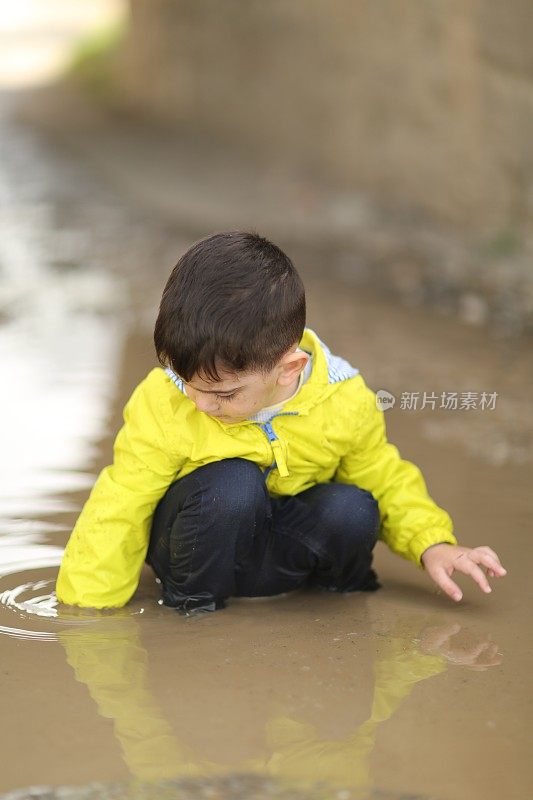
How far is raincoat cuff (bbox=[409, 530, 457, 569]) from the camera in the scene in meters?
2.34

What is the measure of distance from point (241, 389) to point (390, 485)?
0.42 m

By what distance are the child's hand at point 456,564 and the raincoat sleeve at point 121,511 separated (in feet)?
1.69

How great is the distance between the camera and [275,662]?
6.90 feet

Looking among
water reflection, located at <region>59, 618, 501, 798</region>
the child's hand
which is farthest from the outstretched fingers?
water reflection, located at <region>59, 618, 501, 798</region>

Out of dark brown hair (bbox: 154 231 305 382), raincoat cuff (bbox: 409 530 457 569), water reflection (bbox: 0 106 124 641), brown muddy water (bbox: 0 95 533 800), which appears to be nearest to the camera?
brown muddy water (bbox: 0 95 533 800)

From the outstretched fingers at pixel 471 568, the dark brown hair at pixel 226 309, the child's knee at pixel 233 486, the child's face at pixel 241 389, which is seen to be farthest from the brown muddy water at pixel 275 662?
the dark brown hair at pixel 226 309

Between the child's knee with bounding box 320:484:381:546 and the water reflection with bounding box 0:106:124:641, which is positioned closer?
the child's knee with bounding box 320:484:381:546

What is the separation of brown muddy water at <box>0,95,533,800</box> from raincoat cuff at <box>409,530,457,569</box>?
0.38ft

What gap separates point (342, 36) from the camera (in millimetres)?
6238

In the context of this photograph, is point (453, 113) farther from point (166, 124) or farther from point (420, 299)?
point (166, 124)

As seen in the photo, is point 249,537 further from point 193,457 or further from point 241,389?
point 241,389

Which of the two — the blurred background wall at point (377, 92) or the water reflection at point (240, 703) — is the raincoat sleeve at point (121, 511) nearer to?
the water reflection at point (240, 703)

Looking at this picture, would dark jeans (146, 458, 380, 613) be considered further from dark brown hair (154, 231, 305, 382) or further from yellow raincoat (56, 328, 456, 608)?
dark brown hair (154, 231, 305, 382)

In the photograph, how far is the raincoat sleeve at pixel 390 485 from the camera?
7.74 ft
